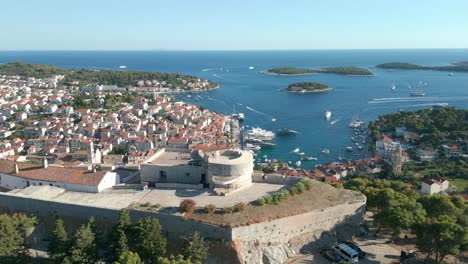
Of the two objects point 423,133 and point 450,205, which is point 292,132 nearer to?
point 423,133

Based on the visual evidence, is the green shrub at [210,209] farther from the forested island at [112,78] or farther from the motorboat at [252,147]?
the forested island at [112,78]

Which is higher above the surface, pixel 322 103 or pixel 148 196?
pixel 148 196

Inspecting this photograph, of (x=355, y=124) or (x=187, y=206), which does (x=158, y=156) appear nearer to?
(x=187, y=206)

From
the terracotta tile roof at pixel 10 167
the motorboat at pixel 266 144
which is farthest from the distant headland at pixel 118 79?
the terracotta tile roof at pixel 10 167

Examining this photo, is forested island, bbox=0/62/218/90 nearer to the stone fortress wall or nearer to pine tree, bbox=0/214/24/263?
the stone fortress wall

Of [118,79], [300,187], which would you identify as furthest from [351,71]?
[300,187]
